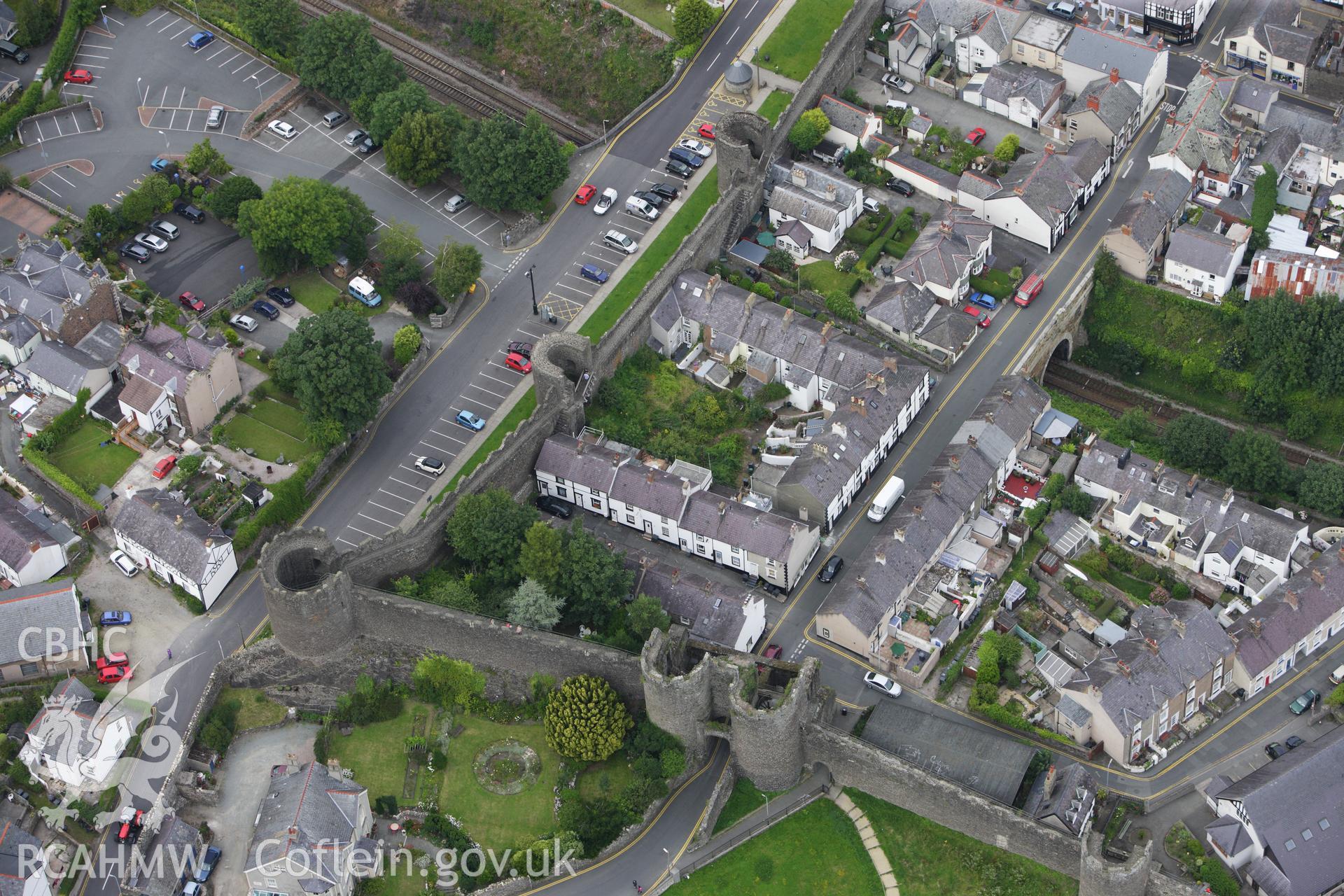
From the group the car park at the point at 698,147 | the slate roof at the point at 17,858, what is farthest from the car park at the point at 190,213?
the slate roof at the point at 17,858

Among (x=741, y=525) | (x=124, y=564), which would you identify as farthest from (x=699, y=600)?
(x=124, y=564)

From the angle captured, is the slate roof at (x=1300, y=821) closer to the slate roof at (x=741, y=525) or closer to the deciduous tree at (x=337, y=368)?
the slate roof at (x=741, y=525)

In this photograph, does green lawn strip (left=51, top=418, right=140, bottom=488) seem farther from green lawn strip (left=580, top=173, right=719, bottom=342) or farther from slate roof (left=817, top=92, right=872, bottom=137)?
slate roof (left=817, top=92, right=872, bottom=137)

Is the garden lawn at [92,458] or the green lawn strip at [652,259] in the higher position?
the green lawn strip at [652,259]

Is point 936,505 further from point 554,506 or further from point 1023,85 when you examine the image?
point 1023,85

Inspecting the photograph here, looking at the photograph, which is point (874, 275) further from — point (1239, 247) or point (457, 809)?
point (457, 809)
